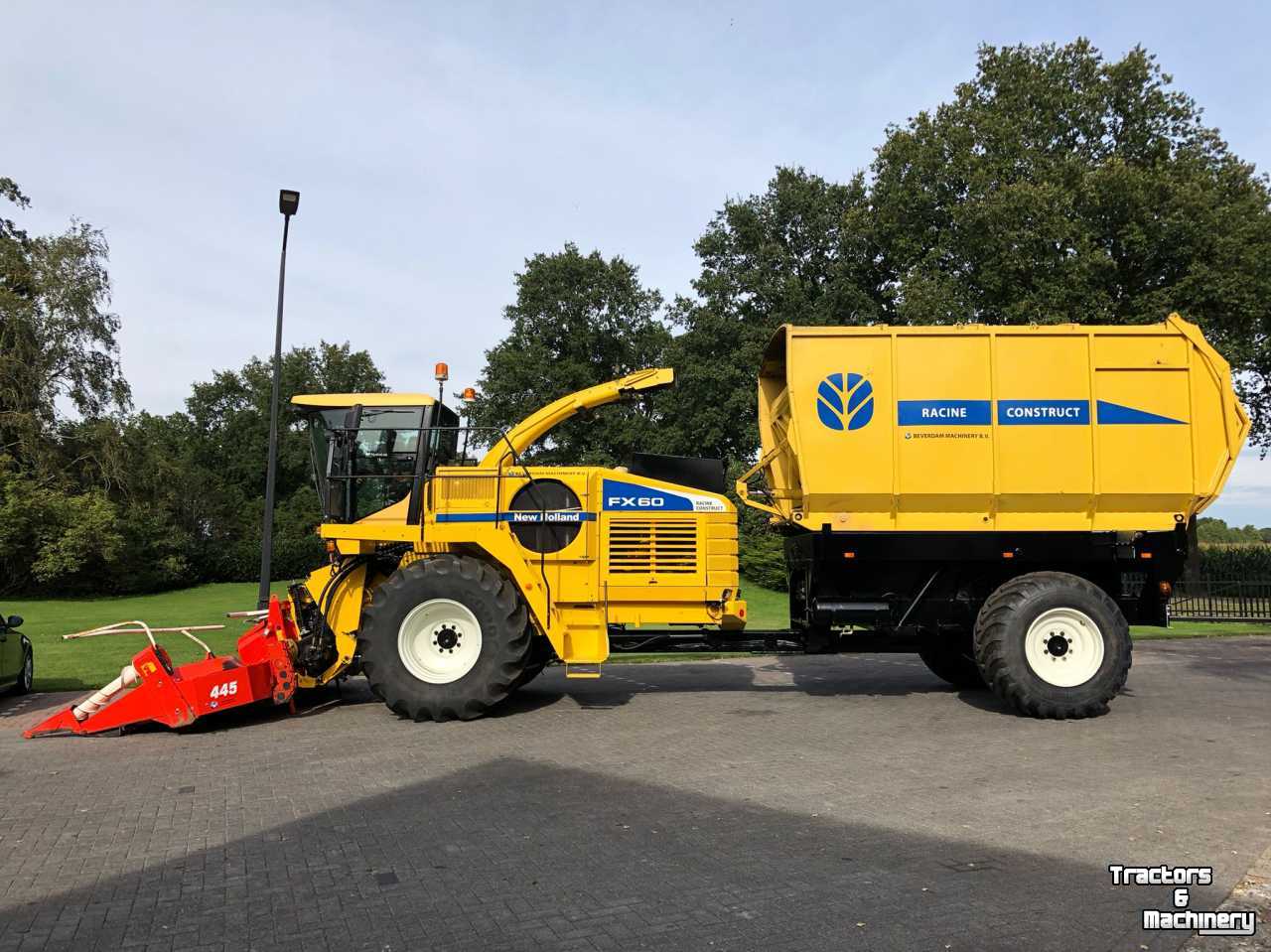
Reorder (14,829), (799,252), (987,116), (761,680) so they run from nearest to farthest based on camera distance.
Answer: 1. (14,829)
2. (761,680)
3. (987,116)
4. (799,252)

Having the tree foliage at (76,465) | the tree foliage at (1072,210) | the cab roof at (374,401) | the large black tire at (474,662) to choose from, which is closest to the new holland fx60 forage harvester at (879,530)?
the large black tire at (474,662)

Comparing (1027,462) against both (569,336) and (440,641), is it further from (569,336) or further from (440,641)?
(569,336)

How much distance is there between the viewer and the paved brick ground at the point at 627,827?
13.2 feet

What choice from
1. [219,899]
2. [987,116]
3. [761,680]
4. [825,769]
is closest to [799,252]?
[987,116]

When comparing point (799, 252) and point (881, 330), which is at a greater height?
point (799, 252)

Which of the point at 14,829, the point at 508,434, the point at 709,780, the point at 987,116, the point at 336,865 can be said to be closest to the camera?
the point at 336,865

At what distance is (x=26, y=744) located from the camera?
7945mm

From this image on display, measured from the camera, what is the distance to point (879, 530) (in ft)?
29.9

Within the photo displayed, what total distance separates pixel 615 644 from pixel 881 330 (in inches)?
169

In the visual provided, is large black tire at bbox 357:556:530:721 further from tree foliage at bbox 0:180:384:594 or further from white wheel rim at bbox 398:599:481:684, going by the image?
tree foliage at bbox 0:180:384:594

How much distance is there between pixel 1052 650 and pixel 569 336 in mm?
40886

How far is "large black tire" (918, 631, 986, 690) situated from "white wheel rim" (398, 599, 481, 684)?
496cm

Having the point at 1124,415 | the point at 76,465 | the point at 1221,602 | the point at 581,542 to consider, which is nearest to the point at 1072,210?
the point at 1221,602

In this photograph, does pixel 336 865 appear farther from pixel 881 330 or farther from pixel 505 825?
pixel 881 330
